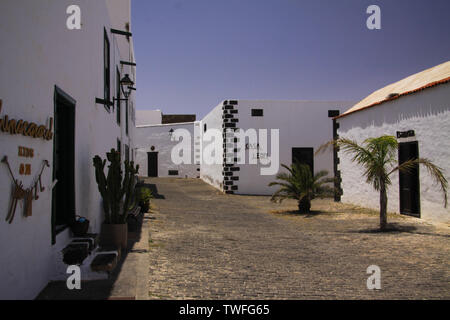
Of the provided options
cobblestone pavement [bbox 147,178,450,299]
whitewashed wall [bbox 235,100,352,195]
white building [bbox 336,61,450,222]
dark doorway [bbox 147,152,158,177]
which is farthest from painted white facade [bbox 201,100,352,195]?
dark doorway [bbox 147,152,158,177]

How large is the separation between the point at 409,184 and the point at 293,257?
5.33 meters

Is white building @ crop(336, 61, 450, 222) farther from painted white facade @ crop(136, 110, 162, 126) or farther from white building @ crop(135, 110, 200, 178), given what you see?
painted white facade @ crop(136, 110, 162, 126)

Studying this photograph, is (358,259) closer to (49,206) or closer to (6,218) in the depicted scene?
(49,206)

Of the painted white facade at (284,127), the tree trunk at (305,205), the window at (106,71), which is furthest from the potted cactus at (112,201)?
the painted white facade at (284,127)

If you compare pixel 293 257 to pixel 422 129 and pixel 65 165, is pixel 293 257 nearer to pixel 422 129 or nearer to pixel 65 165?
pixel 65 165

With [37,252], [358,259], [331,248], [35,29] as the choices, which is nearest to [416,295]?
[358,259]

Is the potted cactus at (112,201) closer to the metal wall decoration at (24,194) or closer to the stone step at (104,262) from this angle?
the stone step at (104,262)

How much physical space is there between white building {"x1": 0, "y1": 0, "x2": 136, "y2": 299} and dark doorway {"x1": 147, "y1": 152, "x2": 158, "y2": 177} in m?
24.0

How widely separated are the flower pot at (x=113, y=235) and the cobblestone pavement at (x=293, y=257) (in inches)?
21.5

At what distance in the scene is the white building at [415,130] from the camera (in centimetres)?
853

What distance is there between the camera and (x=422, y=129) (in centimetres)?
916

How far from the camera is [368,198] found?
11.8 m

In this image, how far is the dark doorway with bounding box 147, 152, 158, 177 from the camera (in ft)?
101

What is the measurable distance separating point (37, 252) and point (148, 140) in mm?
27519
